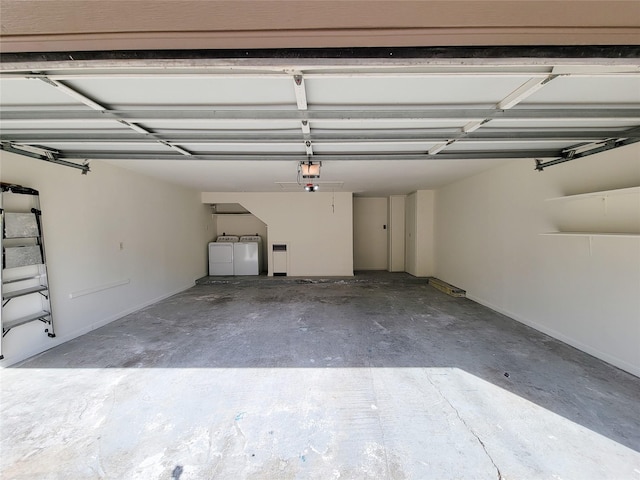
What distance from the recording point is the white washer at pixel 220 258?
7.11 metres

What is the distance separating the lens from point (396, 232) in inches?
299

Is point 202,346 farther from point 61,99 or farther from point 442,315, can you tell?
point 442,315

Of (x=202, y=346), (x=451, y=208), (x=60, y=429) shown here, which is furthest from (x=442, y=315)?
(x=60, y=429)

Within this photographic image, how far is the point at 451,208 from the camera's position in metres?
5.72

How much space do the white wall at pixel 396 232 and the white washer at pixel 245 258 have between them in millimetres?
3950

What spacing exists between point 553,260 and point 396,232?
4464 millimetres

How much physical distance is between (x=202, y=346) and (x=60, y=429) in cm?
133

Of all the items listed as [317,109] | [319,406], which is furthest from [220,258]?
[317,109]

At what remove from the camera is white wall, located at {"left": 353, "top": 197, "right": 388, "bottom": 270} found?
8.00 metres

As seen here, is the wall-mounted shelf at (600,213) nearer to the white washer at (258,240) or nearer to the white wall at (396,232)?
the white wall at (396,232)

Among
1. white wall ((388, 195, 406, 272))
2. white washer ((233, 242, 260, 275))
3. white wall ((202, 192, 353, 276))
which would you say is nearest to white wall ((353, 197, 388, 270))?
white wall ((388, 195, 406, 272))

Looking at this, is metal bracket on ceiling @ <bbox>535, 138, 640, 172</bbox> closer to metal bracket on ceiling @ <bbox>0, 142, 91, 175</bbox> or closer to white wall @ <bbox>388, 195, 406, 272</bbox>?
white wall @ <bbox>388, 195, 406, 272</bbox>

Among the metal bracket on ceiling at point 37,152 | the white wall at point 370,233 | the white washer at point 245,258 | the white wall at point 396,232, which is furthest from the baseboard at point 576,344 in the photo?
the metal bracket on ceiling at point 37,152

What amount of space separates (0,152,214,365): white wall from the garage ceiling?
0.38m
